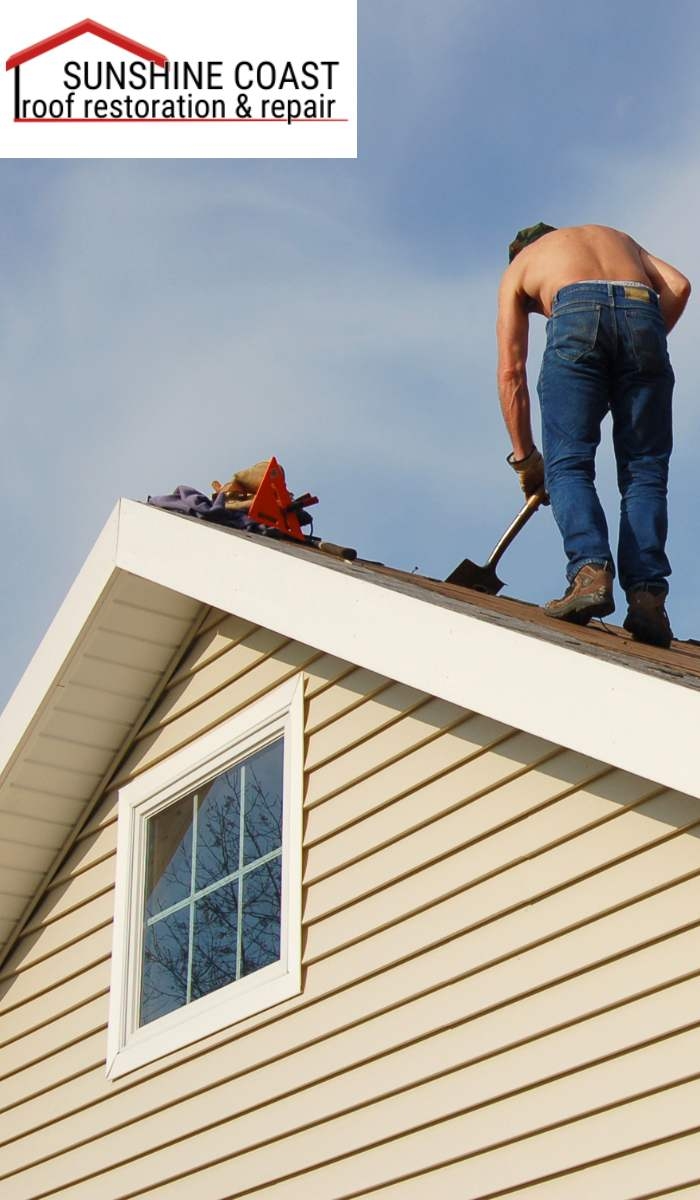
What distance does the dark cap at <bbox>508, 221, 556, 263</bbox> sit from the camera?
6297 millimetres

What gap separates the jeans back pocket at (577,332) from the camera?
571 centimetres

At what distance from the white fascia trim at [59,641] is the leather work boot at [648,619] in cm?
241

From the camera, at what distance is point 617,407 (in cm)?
583

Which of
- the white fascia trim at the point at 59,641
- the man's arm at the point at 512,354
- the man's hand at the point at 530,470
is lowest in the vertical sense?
the white fascia trim at the point at 59,641

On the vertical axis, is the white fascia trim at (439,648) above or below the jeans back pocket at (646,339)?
below

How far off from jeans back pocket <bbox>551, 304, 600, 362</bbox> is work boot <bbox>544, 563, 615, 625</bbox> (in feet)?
2.65

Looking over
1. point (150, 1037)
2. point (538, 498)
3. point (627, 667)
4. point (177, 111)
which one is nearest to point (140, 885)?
point (150, 1037)

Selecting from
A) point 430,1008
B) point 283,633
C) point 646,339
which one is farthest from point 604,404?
point 430,1008

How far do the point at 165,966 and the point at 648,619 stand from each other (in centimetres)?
250

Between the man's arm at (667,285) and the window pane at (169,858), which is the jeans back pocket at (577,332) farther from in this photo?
the window pane at (169,858)

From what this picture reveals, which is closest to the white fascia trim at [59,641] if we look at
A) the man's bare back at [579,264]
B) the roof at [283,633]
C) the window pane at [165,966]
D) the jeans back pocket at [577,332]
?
the roof at [283,633]

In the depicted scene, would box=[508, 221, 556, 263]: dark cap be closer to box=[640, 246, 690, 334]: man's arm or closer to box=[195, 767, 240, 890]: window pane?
box=[640, 246, 690, 334]: man's arm

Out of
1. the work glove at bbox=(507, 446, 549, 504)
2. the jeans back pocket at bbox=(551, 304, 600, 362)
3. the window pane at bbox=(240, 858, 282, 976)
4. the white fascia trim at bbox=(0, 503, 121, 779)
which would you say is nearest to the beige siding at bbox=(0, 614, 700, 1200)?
the window pane at bbox=(240, 858, 282, 976)

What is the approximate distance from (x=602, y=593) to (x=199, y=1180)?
8.57 feet
